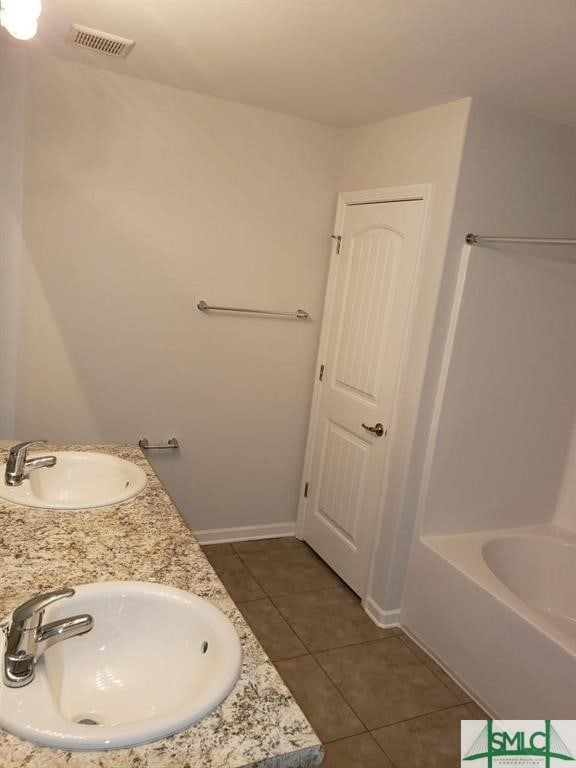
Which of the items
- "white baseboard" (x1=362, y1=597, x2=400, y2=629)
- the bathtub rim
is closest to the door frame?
"white baseboard" (x1=362, y1=597, x2=400, y2=629)

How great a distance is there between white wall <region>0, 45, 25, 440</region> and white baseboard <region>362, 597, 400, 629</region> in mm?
1857

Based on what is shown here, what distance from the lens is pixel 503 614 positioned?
211 centimetres

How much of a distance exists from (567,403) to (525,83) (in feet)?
4.78

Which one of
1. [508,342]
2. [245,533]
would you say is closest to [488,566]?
[508,342]

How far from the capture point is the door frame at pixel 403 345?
2.42 metres

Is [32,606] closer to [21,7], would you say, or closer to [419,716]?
[21,7]

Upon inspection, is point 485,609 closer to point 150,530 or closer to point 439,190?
point 150,530

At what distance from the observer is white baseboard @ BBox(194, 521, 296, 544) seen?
3.18m

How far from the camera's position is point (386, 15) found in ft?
5.23

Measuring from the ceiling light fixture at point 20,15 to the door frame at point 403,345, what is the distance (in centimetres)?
154

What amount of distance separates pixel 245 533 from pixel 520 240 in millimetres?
2114

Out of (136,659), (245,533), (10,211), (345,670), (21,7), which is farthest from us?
(245,533)

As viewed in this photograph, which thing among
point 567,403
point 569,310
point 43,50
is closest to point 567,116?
point 569,310

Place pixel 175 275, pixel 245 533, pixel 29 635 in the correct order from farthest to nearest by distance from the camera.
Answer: pixel 245 533
pixel 175 275
pixel 29 635
